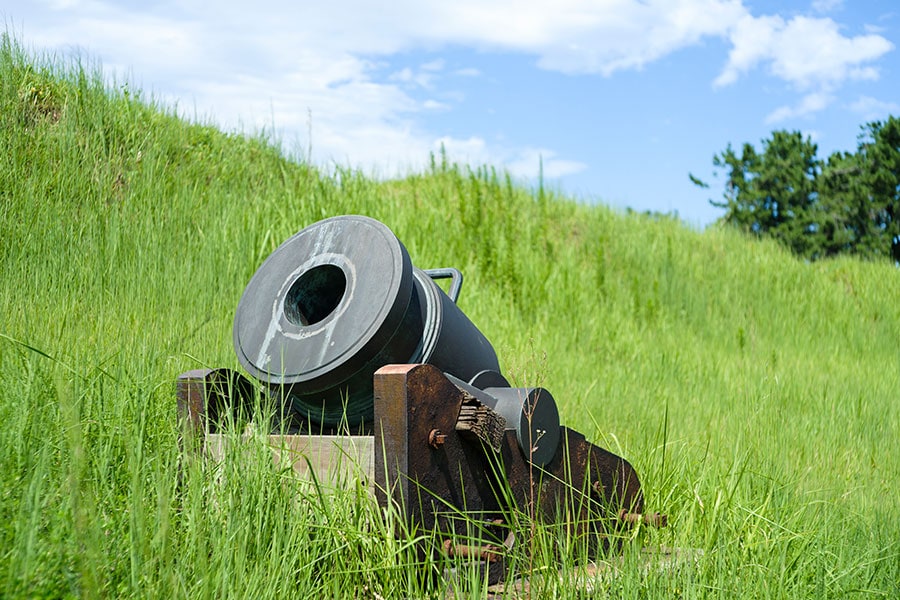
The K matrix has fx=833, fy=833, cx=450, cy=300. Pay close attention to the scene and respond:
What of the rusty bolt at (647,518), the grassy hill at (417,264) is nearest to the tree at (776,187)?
the grassy hill at (417,264)

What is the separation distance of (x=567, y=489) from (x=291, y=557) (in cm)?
114

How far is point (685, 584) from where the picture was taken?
2.77 metres

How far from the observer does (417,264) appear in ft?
26.5

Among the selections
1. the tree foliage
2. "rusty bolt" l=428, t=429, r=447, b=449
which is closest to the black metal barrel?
"rusty bolt" l=428, t=429, r=447, b=449

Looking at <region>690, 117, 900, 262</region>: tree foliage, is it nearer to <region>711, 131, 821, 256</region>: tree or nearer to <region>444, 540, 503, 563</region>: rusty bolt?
<region>711, 131, 821, 256</region>: tree

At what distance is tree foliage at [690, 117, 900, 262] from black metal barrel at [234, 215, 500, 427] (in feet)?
74.4

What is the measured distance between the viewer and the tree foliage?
24.6 meters

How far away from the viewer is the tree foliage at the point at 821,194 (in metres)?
24.6

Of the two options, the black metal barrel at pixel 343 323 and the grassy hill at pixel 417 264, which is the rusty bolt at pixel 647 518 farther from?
the black metal barrel at pixel 343 323

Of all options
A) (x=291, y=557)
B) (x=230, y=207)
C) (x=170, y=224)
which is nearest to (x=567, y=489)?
(x=291, y=557)

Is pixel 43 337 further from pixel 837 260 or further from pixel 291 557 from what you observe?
pixel 837 260

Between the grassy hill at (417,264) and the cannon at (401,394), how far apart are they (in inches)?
7.5

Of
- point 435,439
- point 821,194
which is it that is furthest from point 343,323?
point 821,194

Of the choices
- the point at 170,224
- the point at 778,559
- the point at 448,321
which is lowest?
the point at 778,559
